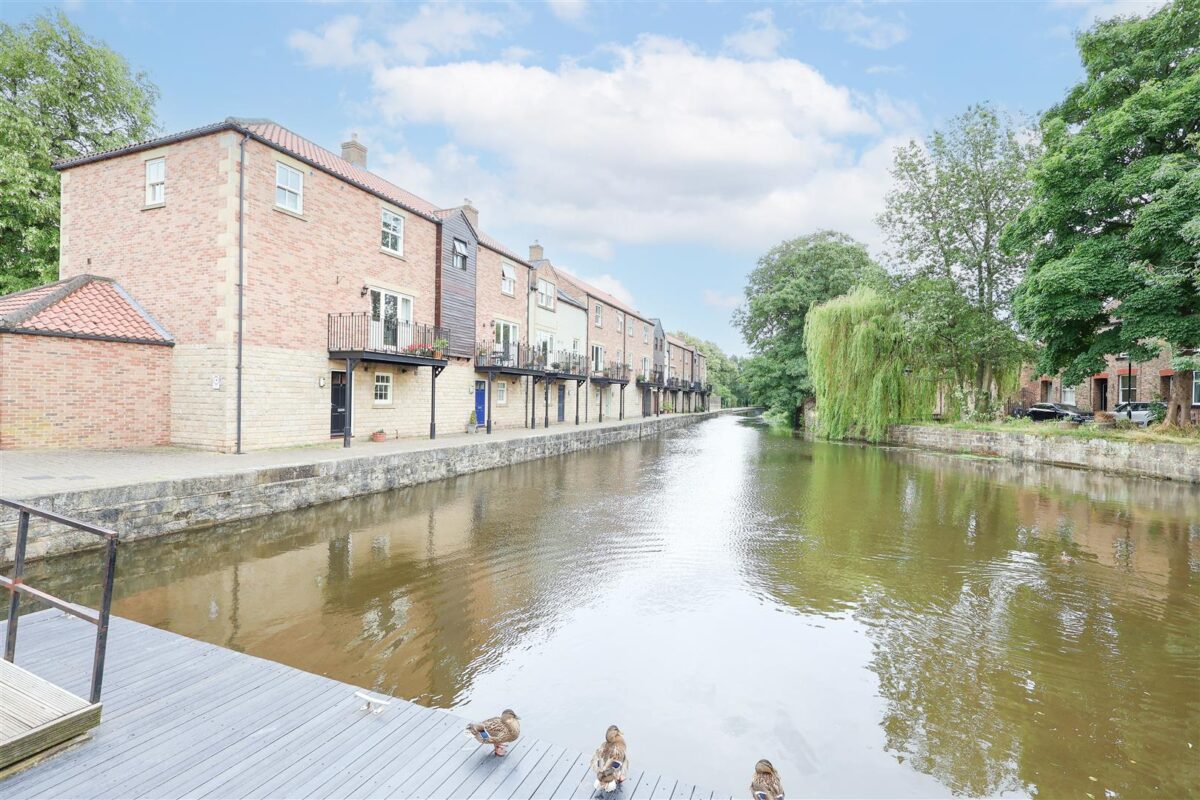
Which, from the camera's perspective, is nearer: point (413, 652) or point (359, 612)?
point (413, 652)

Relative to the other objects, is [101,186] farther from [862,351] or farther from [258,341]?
[862,351]

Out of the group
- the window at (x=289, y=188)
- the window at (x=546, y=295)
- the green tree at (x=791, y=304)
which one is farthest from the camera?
the green tree at (x=791, y=304)

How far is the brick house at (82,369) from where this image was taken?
10195 mm

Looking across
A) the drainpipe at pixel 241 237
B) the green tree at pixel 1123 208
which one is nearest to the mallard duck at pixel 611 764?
the drainpipe at pixel 241 237

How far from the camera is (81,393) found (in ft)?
36.2

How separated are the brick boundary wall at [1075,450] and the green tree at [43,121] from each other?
3097cm

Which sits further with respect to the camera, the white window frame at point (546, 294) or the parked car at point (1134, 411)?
the white window frame at point (546, 294)

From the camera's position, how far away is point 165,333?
1249 cm

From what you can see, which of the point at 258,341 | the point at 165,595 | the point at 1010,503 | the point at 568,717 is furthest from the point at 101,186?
the point at 1010,503

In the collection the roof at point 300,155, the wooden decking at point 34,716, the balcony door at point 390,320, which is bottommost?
the wooden decking at point 34,716

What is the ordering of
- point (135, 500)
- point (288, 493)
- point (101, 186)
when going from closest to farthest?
point (135, 500) < point (288, 493) < point (101, 186)

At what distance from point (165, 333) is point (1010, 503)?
18.7 metres

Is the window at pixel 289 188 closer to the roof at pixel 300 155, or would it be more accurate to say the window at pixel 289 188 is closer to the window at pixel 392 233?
the roof at pixel 300 155

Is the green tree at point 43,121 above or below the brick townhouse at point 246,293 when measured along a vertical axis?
above
